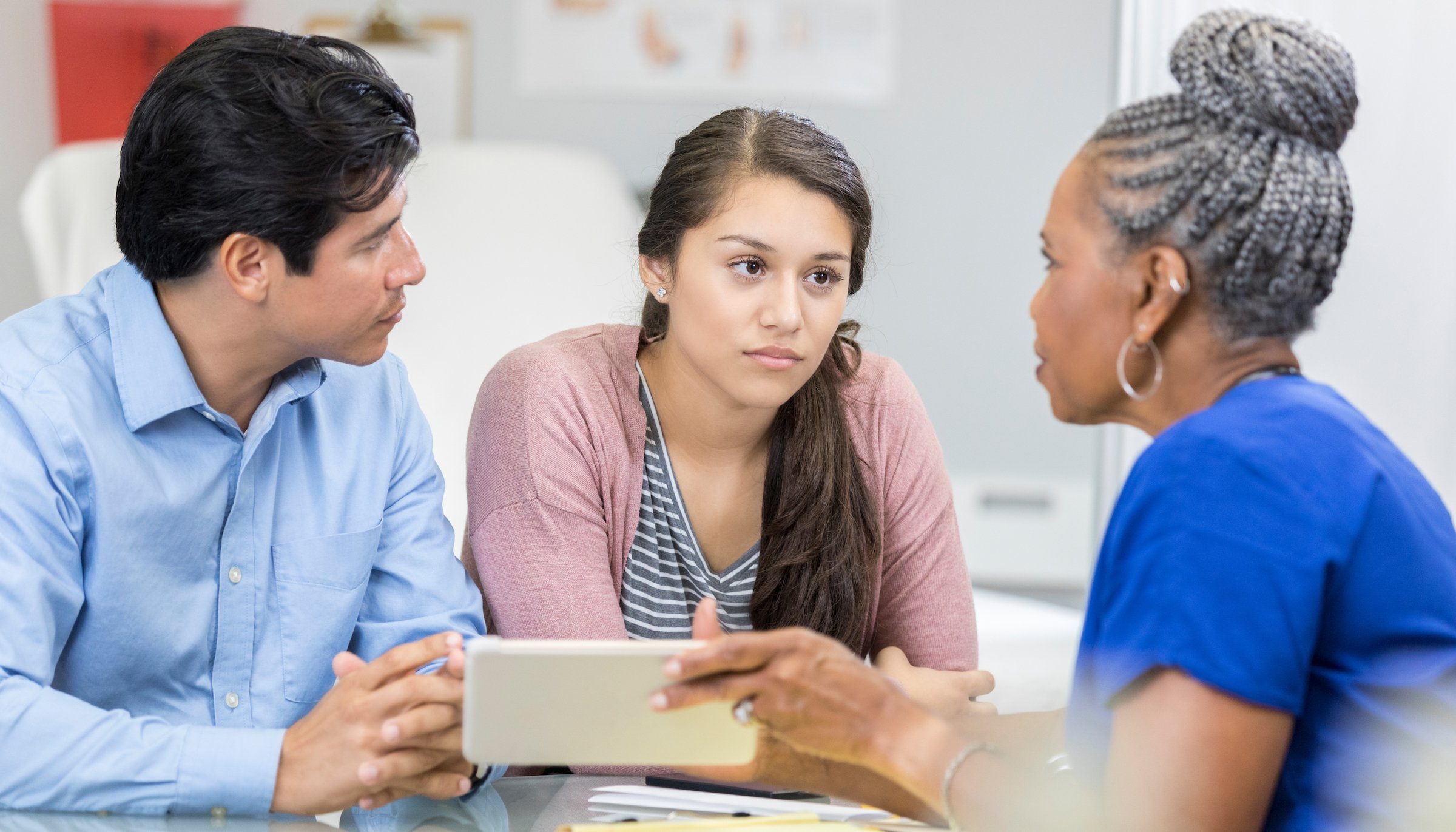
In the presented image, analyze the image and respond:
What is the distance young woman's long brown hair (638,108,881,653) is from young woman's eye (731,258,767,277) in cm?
7

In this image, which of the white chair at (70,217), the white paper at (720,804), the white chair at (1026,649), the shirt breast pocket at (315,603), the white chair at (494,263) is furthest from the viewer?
the white chair at (70,217)

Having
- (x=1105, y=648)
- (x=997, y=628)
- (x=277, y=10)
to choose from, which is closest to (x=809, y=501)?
(x=1105, y=648)

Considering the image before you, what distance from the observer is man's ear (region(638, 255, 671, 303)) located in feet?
5.23

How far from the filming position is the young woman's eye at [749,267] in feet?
4.86

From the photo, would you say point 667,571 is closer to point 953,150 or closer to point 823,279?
point 823,279

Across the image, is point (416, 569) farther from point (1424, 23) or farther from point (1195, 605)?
point (1424, 23)

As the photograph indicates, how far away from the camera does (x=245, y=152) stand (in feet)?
3.84

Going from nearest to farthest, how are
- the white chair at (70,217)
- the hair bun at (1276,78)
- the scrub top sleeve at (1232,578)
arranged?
the scrub top sleeve at (1232,578)
the hair bun at (1276,78)
the white chair at (70,217)

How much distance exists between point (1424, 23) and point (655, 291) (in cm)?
146

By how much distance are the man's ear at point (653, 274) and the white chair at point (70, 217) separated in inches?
67.7

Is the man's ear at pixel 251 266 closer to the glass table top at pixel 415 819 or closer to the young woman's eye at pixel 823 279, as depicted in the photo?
the glass table top at pixel 415 819

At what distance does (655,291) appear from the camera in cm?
162

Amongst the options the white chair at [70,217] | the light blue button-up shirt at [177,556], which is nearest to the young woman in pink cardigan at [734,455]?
the light blue button-up shirt at [177,556]

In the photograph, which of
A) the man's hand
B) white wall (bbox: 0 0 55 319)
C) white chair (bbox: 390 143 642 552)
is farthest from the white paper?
white wall (bbox: 0 0 55 319)
